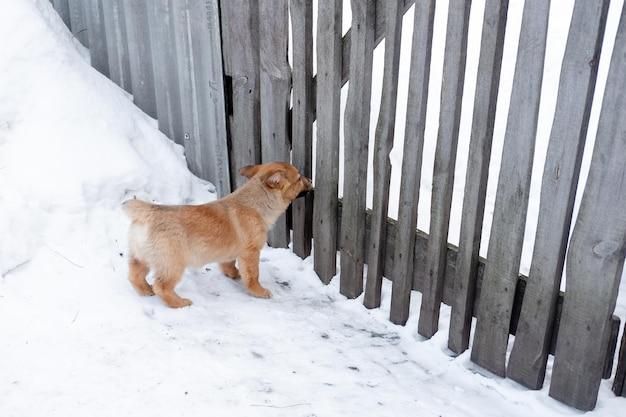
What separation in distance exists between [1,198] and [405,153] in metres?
2.55

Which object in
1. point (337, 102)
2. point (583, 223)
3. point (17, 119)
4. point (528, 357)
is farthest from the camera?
point (17, 119)

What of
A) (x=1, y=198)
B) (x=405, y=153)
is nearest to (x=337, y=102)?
(x=405, y=153)

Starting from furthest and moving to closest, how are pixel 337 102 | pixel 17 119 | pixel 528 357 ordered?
pixel 17 119 → pixel 337 102 → pixel 528 357

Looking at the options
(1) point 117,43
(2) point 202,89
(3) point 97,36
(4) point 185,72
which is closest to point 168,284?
(2) point 202,89

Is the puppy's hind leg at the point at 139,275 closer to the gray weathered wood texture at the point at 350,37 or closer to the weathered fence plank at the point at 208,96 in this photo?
the weathered fence plank at the point at 208,96

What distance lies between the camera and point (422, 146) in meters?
3.67

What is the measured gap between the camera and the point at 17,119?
15.1 ft

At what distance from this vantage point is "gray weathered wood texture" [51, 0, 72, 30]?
5.94 m

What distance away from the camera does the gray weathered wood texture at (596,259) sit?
111 inches

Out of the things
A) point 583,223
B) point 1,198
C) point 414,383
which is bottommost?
point 414,383

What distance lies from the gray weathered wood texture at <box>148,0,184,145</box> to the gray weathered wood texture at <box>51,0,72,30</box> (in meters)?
1.18

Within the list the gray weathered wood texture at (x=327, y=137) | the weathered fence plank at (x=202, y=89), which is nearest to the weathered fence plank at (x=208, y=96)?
the weathered fence plank at (x=202, y=89)

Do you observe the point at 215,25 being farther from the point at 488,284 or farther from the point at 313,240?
the point at 488,284

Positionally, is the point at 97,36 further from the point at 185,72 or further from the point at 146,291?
the point at 146,291
